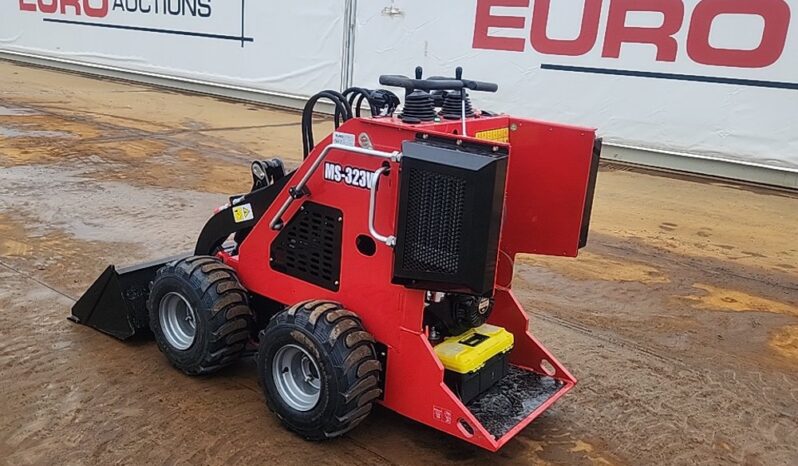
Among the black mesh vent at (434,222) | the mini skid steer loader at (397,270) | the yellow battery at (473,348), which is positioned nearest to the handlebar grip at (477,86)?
the mini skid steer loader at (397,270)

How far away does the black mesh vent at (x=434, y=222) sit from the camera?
244cm

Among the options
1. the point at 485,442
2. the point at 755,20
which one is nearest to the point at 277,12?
the point at 755,20

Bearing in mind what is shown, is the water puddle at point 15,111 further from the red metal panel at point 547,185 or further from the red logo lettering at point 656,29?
the red metal panel at point 547,185

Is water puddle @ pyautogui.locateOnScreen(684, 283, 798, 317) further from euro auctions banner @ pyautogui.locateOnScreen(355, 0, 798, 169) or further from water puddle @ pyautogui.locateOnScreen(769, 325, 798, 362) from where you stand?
euro auctions banner @ pyautogui.locateOnScreen(355, 0, 798, 169)

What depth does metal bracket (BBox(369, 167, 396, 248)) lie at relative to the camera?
105 inches

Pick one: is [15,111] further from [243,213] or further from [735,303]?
[735,303]

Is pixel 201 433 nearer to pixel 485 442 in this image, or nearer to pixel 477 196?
pixel 485 442

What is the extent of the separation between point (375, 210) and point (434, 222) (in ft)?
1.06

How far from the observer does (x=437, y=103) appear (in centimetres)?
298

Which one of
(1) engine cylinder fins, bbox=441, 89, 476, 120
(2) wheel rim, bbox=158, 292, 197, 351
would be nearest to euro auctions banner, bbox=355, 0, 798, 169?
(1) engine cylinder fins, bbox=441, 89, 476, 120

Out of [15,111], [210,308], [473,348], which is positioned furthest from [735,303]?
[15,111]

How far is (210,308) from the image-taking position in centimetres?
307

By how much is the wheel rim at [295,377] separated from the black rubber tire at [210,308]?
366 millimetres

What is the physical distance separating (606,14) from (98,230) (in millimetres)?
6790
